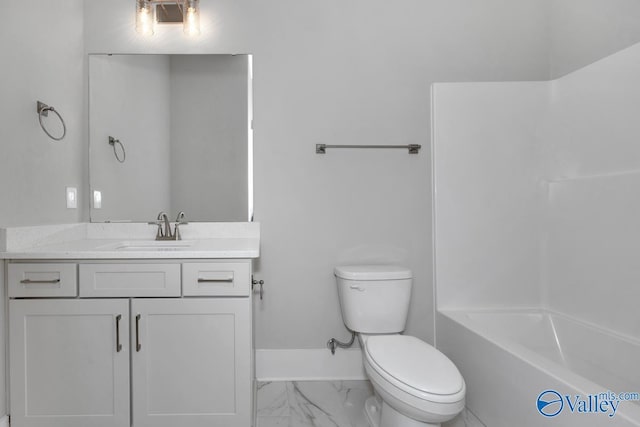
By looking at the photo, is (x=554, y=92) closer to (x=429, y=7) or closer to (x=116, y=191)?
(x=429, y=7)

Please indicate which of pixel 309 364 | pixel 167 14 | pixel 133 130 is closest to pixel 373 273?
pixel 309 364

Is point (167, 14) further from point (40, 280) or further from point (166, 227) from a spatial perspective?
point (40, 280)

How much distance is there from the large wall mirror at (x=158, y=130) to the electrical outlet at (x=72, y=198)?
11 cm

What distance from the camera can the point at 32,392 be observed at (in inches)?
54.2

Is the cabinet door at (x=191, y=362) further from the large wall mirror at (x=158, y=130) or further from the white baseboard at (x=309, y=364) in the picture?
the large wall mirror at (x=158, y=130)

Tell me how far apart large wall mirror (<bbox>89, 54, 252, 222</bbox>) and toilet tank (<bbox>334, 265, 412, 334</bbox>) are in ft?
2.35

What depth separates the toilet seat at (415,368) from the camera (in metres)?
1.16

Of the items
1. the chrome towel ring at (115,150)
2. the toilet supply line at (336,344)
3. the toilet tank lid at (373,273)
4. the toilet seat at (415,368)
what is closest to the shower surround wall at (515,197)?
the toilet tank lid at (373,273)

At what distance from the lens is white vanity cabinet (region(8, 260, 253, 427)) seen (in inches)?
54.0

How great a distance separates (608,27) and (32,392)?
3.08 metres

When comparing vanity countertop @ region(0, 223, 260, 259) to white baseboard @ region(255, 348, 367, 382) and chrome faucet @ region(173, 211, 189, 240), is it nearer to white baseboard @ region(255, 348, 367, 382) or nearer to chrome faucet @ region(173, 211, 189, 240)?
chrome faucet @ region(173, 211, 189, 240)

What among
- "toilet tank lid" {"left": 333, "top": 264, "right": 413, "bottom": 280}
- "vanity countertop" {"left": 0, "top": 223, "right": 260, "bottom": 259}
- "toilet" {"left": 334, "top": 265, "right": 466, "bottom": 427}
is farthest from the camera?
"toilet tank lid" {"left": 333, "top": 264, "right": 413, "bottom": 280}

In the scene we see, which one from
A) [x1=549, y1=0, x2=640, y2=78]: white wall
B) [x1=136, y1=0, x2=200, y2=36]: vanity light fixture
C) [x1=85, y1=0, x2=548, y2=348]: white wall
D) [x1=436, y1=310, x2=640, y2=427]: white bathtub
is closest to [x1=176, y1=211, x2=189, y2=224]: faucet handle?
[x1=85, y1=0, x2=548, y2=348]: white wall

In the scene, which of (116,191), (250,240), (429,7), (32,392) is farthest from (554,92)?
(32,392)
